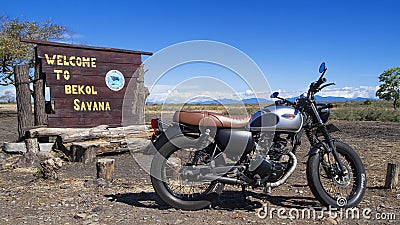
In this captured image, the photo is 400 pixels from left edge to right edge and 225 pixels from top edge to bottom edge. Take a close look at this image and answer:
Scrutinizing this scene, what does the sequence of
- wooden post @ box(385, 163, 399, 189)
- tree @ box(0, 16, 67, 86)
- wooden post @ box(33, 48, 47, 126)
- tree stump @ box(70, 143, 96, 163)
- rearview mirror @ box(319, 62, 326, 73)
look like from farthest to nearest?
tree @ box(0, 16, 67, 86) → wooden post @ box(33, 48, 47, 126) → tree stump @ box(70, 143, 96, 163) → wooden post @ box(385, 163, 399, 189) → rearview mirror @ box(319, 62, 326, 73)

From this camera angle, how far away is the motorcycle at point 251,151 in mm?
4477

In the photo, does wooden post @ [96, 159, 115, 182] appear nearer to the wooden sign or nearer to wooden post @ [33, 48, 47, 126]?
the wooden sign

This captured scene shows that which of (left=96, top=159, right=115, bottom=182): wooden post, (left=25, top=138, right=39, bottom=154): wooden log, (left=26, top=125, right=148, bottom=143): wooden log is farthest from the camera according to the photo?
(left=26, top=125, right=148, bottom=143): wooden log

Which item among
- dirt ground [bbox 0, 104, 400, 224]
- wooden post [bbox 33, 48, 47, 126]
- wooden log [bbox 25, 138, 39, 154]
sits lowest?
dirt ground [bbox 0, 104, 400, 224]

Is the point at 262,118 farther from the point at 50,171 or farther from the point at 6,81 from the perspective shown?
the point at 6,81

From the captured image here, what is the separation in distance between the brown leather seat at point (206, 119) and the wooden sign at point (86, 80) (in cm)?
548

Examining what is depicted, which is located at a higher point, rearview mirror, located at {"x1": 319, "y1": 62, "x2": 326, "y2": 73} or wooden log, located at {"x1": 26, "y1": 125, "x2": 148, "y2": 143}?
rearview mirror, located at {"x1": 319, "y1": 62, "x2": 326, "y2": 73}

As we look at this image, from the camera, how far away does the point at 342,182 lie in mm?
4953

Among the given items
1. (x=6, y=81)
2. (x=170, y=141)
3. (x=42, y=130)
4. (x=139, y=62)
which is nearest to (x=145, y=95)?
(x=139, y=62)

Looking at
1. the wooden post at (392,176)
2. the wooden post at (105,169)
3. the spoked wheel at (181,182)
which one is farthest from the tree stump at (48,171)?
the wooden post at (392,176)

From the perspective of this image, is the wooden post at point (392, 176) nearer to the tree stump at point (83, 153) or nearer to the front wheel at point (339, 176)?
the front wheel at point (339, 176)

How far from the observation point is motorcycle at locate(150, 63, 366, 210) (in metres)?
4.48

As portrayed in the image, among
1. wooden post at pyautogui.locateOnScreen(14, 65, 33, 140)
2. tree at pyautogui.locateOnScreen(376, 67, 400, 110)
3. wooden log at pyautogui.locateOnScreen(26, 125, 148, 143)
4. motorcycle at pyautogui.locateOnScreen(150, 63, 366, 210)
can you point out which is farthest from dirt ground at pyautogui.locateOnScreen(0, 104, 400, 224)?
tree at pyautogui.locateOnScreen(376, 67, 400, 110)

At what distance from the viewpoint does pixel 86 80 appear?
31.1 ft
